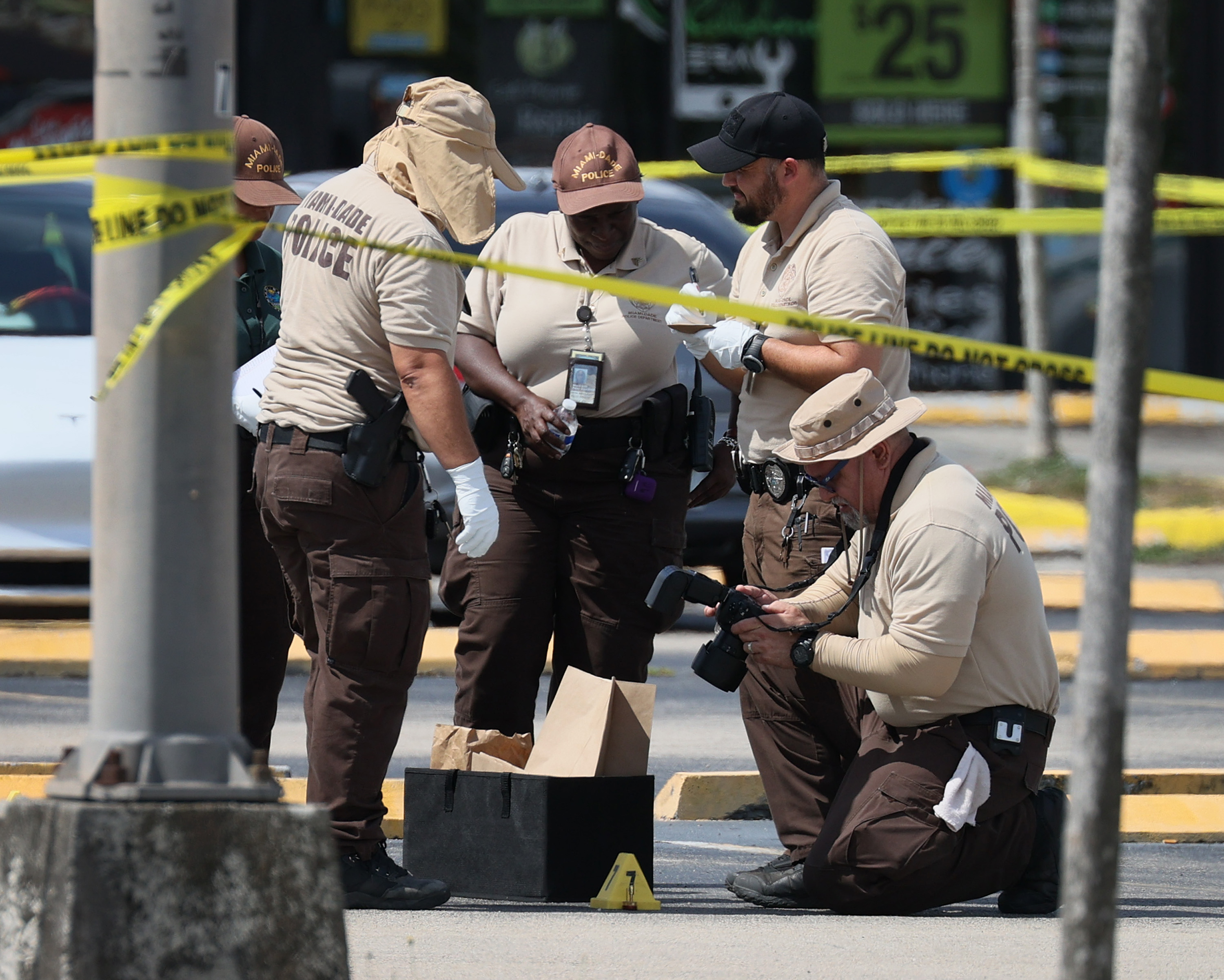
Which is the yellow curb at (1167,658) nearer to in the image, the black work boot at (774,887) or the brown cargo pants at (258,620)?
the black work boot at (774,887)

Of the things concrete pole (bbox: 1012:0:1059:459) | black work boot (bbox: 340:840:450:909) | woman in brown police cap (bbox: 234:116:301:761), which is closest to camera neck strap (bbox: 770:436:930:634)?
black work boot (bbox: 340:840:450:909)

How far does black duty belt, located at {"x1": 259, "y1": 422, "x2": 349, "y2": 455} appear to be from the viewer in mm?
4445

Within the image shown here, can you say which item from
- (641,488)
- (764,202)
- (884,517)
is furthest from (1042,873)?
(764,202)

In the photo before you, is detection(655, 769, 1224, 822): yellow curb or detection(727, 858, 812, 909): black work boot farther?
detection(655, 769, 1224, 822): yellow curb

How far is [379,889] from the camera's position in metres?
4.43

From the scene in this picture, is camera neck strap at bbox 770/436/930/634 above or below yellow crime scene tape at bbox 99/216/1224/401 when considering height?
below

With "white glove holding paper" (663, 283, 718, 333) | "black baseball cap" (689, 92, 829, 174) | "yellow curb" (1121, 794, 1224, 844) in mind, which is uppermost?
"black baseball cap" (689, 92, 829, 174)

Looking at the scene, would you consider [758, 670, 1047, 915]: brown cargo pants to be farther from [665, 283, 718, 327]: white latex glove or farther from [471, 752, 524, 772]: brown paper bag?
[665, 283, 718, 327]: white latex glove

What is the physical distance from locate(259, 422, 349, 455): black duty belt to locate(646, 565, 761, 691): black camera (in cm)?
76

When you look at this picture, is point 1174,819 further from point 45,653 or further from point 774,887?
point 45,653

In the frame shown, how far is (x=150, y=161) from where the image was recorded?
307cm

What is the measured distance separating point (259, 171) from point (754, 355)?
135 centimetres

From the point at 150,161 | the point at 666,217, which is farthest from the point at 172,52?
the point at 666,217

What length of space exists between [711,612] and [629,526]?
0.52 metres
